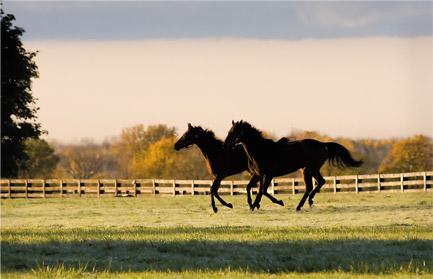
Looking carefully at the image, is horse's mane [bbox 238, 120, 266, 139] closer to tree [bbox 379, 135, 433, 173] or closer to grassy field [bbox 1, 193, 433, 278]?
grassy field [bbox 1, 193, 433, 278]

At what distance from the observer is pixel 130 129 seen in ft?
338

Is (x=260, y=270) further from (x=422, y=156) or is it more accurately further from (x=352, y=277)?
(x=422, y=156)

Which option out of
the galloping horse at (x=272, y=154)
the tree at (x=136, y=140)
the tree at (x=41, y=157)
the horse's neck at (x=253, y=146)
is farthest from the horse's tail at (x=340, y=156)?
the tree at (x=136, y=140)

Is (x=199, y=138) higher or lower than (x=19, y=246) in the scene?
higher

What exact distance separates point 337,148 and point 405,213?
2.83 metres

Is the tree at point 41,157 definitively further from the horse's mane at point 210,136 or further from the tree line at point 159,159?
the horse's mane at point 210,136

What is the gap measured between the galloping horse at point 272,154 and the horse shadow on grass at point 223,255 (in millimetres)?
5422

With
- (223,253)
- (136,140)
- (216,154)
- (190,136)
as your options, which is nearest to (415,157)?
(136,140)

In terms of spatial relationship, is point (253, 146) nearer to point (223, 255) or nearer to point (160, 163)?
point (223, 255)

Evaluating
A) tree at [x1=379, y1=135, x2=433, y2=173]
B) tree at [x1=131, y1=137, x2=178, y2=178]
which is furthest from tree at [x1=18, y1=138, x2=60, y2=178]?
tree at [x1=379, y1=135, x2=433, y2=173]

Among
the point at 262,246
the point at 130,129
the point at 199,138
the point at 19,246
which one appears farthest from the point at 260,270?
the point at 130,129

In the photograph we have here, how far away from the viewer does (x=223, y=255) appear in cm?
1059

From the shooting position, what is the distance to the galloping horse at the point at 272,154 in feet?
58.2

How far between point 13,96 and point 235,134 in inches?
767
